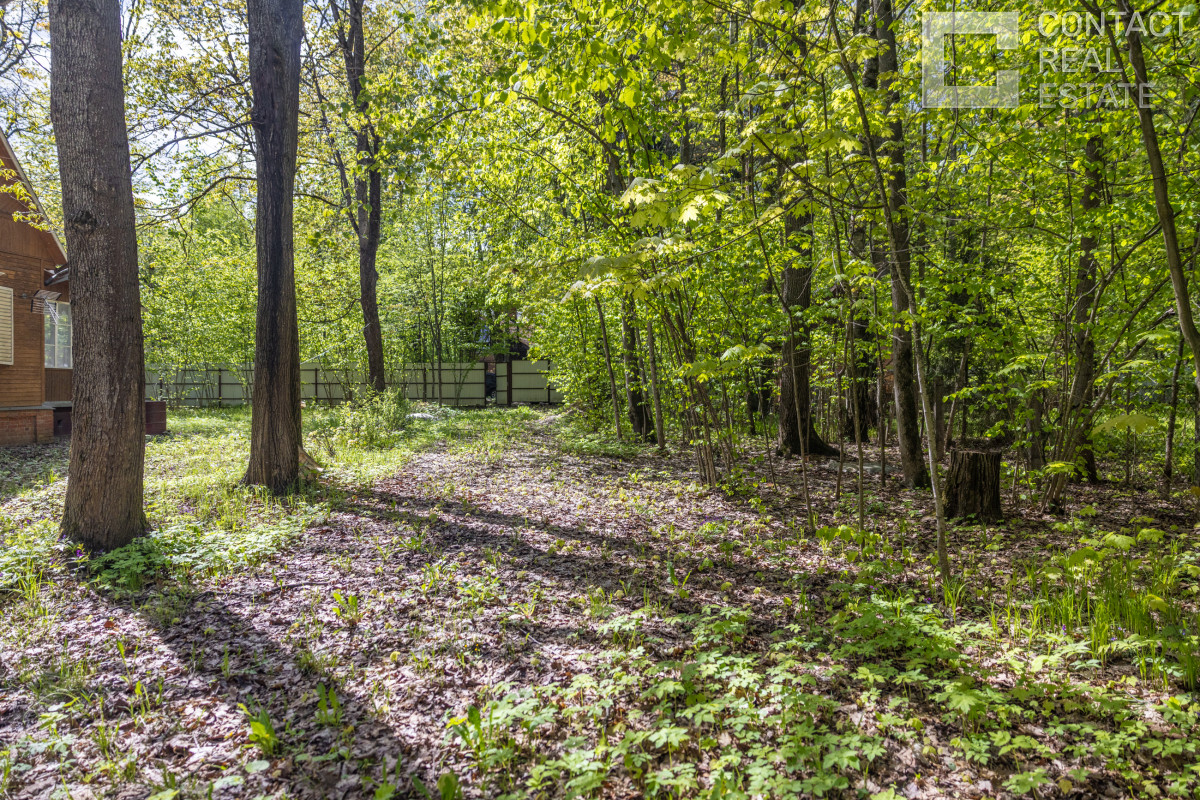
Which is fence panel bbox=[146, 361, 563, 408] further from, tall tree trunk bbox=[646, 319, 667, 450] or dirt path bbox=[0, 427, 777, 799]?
dirt path bbox=[0, 427, 777, 799]

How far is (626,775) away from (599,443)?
27.0 feet

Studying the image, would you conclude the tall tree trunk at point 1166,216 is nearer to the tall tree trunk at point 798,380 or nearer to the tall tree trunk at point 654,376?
the tall tree trunk at point 798,380

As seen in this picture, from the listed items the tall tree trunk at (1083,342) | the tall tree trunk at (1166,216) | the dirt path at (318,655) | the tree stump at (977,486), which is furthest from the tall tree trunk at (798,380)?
the tall tree trunk at (1166,216)

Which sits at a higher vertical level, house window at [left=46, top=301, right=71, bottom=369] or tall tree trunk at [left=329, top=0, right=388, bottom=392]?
tall tree trunk at [left=329, top=0, right=388, bottom=392]

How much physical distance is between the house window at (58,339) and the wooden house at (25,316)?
58cm

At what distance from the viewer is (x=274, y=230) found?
242 inches

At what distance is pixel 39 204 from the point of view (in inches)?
340

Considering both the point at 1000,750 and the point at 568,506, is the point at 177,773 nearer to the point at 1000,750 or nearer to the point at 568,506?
the point at 1000,750

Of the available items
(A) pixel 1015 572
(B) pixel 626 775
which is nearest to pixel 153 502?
(B) pixel 626 775

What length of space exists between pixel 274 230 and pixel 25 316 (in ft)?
29.3

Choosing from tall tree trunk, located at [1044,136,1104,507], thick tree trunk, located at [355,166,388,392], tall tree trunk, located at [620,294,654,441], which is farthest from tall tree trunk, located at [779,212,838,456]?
thick tree trunk, located at [355,166,388,392]

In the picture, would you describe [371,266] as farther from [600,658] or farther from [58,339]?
[600,658]

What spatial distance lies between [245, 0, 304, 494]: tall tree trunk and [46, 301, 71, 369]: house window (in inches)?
390

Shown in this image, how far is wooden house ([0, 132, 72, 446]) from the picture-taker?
34.6 ft
